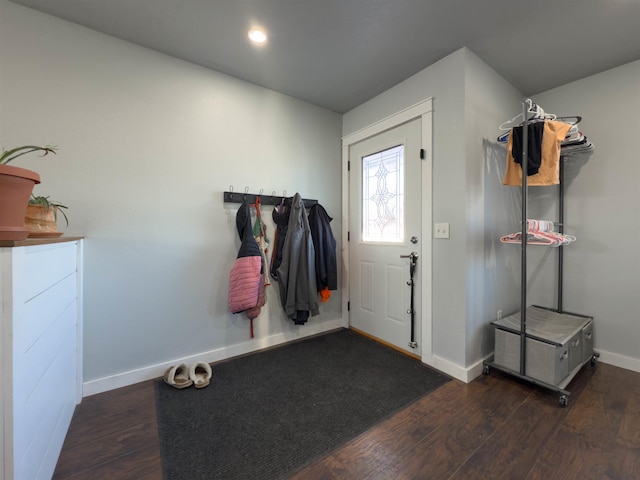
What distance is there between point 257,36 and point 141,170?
4.04ft

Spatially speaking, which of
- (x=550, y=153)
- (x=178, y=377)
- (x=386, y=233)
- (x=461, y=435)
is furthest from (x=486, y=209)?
(x=178, y=377)

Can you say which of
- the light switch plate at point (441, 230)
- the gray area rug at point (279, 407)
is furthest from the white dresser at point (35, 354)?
the light switch plate at point (441, 230)

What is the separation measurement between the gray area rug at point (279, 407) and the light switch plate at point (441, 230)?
1.05 meters

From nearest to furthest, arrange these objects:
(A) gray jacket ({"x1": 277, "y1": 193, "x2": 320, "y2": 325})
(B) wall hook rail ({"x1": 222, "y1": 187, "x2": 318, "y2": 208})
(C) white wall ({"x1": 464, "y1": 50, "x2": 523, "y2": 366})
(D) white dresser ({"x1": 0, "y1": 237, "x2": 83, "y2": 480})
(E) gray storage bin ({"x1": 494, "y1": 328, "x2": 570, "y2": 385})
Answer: (D) white dresser ({"x1": 0, "y1": 237, "x2": 83, "y2": 480})
(E) gray storage bin ({"x1": 494, "y1": 328, "x2": 570, "y2": 385})
(C) white wall ({"x1": 464, "y1": 50, "x2": 523, "y2": 366})
(B) wall hook rail ({"x1": 222, "y1": 187, "x2": 318, "y2": 208})
(A) gray jacket ({"x1": 277, "y1": 193, "x2": 320, "y2": 325})

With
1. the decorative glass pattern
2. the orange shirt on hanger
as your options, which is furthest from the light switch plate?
the orange shirt on hanger

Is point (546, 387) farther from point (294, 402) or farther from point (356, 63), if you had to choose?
point (356, 63)

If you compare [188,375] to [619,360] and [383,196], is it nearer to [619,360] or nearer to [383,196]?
[383,196]

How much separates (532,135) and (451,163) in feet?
1.66

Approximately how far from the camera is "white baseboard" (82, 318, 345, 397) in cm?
179

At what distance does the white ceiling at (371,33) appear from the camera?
1583 mm

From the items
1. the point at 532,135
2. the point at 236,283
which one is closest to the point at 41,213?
the point at 236,283

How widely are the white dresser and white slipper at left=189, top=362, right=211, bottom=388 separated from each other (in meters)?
0.64

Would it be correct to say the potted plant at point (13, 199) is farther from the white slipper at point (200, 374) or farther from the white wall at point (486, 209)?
the white wall at point (486, 209)

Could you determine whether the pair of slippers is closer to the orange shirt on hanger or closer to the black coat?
the black coat
